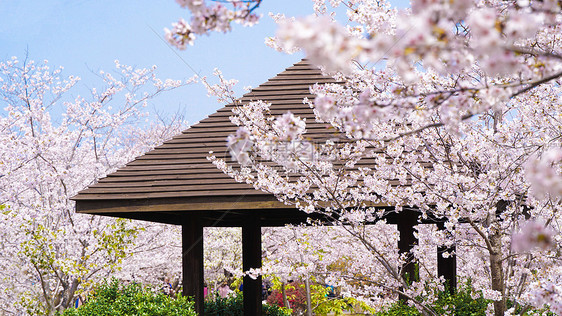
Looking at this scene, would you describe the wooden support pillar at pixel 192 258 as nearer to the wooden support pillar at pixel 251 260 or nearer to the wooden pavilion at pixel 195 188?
the wooden pavilion at pixel 195 188

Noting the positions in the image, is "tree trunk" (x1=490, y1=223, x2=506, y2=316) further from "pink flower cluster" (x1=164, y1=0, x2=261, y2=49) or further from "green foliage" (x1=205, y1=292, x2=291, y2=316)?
"green foliage" (x1=205, y1=292, x2=291, y2=316)

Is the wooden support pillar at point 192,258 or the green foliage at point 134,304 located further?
the wooden support pillar at point 192,258

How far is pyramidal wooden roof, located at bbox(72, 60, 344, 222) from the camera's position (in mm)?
7207

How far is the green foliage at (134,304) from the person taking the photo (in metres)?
7.19

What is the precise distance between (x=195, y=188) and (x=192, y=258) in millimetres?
1209

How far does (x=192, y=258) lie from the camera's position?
7883mm

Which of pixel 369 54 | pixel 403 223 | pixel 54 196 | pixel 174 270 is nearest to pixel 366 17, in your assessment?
pixel 403 223

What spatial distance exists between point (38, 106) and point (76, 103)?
89 cm

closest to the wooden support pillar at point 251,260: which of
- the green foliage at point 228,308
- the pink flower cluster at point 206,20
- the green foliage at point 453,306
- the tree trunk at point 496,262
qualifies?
the green foliage at point 228,308

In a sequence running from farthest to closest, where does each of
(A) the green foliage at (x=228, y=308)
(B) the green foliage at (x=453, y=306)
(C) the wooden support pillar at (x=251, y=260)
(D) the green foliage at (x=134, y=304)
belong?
1. (A) the green foliage at (x=228, y=308)
2. (C) the wooden support pillar at (x=251, y=260)
3. (D) the green foliage at (x=134, y=304)
4. (B) the green foliage at (x=453, y=306)

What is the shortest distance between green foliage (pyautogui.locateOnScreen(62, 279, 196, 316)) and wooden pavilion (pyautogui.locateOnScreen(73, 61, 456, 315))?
484 mm

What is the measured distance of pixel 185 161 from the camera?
318 inches

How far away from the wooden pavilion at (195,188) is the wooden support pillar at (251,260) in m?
1.00

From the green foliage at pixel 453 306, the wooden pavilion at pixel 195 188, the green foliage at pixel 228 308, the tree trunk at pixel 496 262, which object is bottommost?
the green foliage at pixel 228 308
